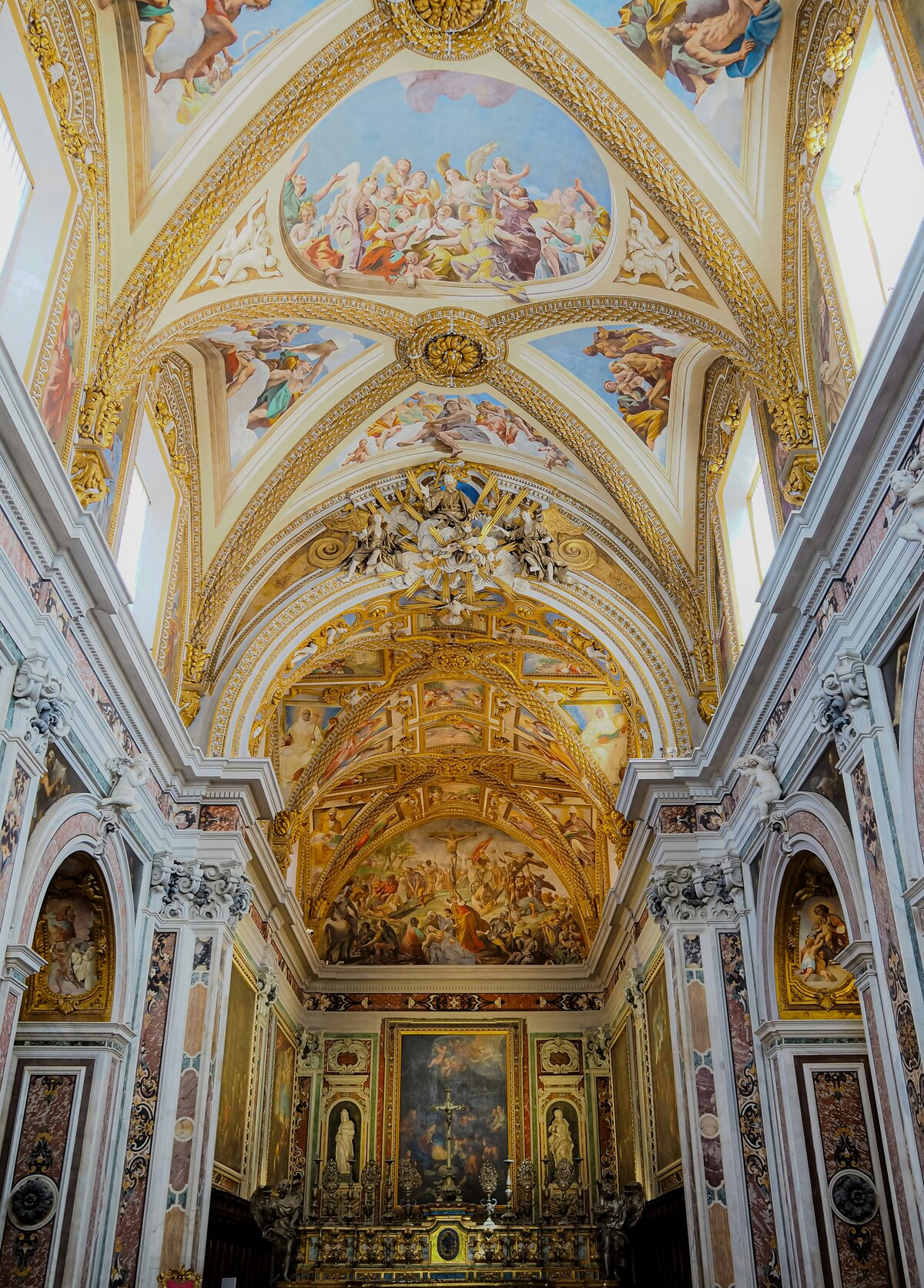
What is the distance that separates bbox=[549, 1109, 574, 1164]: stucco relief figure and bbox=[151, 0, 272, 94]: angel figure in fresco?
21722 millimetres

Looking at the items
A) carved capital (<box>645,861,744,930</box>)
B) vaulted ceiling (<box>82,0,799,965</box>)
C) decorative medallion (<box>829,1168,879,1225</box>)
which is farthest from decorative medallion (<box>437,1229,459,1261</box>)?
decorative medallion (<box>829,1168,879,1225</box>)

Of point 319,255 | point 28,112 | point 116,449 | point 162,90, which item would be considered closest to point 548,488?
point 319,255

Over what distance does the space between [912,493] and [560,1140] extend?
20.7 metres

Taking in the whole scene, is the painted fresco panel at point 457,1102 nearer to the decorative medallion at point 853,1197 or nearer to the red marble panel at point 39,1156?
the decorative medallion at point 853,1197

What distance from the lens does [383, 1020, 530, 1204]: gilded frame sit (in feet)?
83.8

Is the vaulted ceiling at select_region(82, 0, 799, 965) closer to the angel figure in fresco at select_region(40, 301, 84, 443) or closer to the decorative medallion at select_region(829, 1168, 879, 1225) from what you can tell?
the angel figure in fresco at select_region(40, 301, 84, 443)

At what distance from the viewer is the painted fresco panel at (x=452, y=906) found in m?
27.6

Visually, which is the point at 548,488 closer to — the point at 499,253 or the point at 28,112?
the point at 499,253

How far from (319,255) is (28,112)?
415 centimetres

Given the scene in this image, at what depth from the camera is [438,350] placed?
15344 mm

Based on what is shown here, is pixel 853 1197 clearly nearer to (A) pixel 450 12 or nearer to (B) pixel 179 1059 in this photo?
(B) pixel 179 1059

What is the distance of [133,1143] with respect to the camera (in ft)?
44.9

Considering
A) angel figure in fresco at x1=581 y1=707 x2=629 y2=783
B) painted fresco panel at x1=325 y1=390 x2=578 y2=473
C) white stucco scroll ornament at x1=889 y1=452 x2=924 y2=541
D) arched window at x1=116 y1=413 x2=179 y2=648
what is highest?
painted fresco panel at x1=325 y1=390 x2=578 y2=473

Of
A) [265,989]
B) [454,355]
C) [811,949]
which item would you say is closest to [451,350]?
[454,355]
